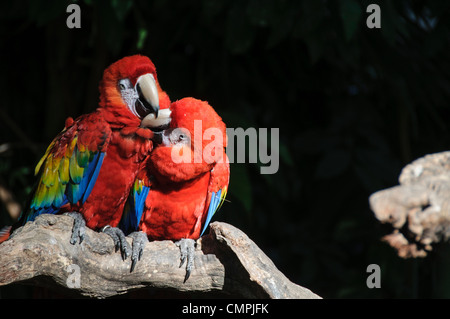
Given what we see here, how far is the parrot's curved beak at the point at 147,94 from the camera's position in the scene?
4.73 ft

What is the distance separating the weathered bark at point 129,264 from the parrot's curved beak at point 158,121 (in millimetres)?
302

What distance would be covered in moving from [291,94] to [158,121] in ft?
4.25

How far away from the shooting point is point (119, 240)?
1.39m

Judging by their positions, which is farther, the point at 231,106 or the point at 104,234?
the point at 231,106

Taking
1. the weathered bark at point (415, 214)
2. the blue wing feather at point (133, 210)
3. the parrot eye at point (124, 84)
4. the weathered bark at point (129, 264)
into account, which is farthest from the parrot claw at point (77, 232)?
the weathered bark at point (415, 214)

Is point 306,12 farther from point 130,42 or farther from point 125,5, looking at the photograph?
point 130,42

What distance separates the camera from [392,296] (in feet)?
7.55

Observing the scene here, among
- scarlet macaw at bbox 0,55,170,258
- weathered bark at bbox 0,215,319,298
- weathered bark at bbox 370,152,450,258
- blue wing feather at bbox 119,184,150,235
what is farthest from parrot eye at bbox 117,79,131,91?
weathered bark at bbox 370,152,450,258

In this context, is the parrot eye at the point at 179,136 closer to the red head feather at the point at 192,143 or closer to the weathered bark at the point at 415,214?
the red head feather at the point at 192,143

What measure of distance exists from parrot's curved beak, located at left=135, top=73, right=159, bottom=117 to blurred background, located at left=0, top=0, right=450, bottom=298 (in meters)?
0.41

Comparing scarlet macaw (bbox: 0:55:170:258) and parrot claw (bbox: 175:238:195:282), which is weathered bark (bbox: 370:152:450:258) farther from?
scarlet macaw (bbox: 0:55:170:258)

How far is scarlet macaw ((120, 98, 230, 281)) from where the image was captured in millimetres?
1385
